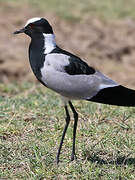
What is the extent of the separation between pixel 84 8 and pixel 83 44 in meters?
1.65

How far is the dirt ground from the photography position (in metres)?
8.16

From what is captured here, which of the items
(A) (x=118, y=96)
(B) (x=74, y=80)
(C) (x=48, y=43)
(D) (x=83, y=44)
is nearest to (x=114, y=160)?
(A) (x=118, y=96)

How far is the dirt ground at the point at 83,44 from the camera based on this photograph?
26.8 ft

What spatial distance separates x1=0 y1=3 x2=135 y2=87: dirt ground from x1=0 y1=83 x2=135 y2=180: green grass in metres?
2.20

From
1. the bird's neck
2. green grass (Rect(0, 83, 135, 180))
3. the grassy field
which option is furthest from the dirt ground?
the bird's neck

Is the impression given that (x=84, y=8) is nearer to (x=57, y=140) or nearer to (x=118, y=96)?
(x=57, y=140)

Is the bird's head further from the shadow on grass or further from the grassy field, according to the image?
the shadow on grass

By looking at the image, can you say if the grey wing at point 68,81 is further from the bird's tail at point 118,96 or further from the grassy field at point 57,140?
the grassy field at point 57,140

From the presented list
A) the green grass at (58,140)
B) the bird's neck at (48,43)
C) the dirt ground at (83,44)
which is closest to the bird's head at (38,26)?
the bird's neck at (48,43)

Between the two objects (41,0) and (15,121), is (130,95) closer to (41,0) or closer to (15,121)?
(15,121)

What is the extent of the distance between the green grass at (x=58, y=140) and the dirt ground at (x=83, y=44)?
220cm

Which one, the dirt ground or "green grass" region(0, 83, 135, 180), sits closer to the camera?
"green grass" region(0, 83, 135, 180)

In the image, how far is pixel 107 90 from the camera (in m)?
3.85

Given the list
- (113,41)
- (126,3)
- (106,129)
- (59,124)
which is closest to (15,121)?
(59,124)
